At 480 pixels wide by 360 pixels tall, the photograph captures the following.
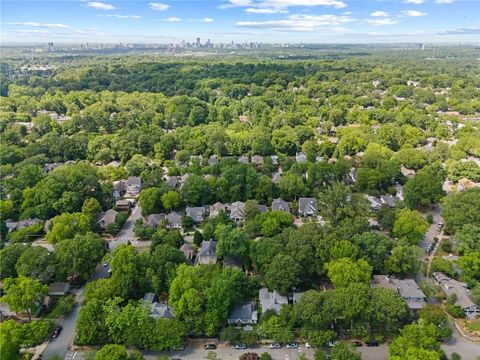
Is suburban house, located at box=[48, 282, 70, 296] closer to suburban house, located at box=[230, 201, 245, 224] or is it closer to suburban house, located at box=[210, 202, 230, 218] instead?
suburban house, located at box=[210, 202, 230, 218]

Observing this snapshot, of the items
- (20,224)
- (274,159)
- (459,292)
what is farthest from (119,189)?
(459,292)

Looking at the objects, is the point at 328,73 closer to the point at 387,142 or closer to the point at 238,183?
the point at 387,142

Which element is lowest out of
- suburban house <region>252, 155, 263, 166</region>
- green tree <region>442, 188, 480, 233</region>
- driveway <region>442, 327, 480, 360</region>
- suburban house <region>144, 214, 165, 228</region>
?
driveway <region>442, 327, 480, 360</region>

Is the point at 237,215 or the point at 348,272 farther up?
the point at 348,272

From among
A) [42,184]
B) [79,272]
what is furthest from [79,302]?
[42,184]

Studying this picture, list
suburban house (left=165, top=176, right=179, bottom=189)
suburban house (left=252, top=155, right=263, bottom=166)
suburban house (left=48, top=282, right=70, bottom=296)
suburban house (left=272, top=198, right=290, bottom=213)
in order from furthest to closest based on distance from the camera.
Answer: suburban house (left=252, top=155, right=263, bottom=166) → suburban house (left=165, top=176, right=179, bottom=189) → suburban house (left=272, top=198, right=290, bottom=213) → suburban house (left=48, top=282, right=70, bottom=296)

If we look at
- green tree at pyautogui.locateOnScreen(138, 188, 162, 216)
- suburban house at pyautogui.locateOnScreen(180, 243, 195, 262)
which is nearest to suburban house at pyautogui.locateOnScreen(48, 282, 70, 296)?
suburban house at pyautogui.locateOnScreen(180, 243, 195, 262)

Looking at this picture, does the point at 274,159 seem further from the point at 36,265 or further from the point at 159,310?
the point at 36,265
